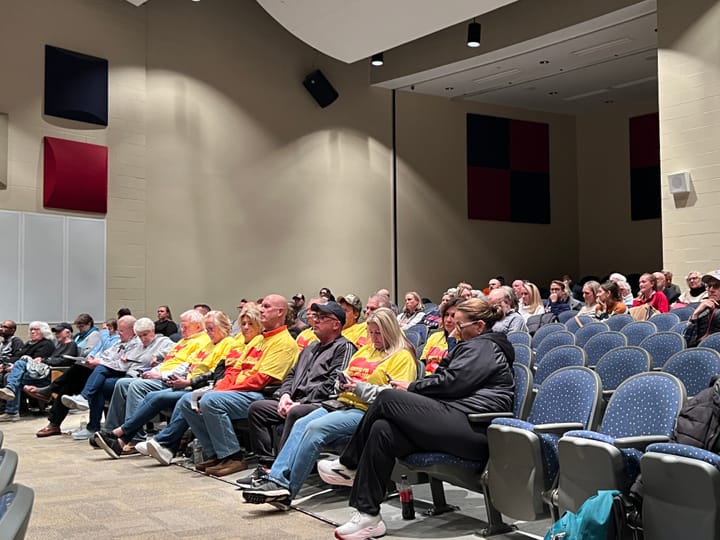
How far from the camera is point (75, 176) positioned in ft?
37.3

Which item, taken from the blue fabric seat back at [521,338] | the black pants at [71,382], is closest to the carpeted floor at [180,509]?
the blue fabric seat back at [521,338]

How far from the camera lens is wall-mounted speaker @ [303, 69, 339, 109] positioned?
1386 cm

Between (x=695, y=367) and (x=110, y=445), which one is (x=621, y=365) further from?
(x=110, y=445)

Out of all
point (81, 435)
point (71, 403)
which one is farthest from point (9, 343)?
point (81, 435)

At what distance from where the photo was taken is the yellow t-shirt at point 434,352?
201 inches

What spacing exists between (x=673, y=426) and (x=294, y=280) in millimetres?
10992

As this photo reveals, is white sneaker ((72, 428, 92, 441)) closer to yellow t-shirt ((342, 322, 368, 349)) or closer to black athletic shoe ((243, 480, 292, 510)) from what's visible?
yellow t-shirt ((342, 322, 368, 349))

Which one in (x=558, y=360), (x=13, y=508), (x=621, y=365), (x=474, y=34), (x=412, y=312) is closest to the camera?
(x=13, y=508)

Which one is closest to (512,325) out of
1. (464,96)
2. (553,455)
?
(553,455)

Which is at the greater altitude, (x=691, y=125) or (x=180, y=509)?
(x=691, y=125)

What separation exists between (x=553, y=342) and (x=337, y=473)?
87.1 inches

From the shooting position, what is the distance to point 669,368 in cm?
386

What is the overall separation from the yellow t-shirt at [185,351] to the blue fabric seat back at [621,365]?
318 centimetres

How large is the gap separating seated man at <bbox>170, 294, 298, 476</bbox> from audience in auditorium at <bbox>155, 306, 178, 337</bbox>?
5562mm
